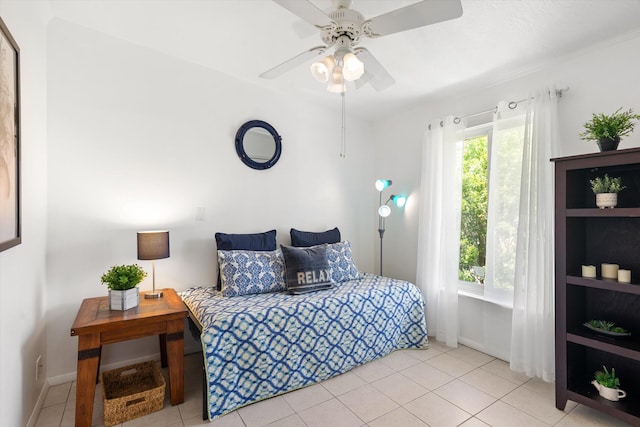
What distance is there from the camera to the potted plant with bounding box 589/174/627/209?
188 centimetres

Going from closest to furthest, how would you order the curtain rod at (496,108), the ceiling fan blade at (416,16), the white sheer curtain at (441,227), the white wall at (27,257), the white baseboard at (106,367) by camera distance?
the ceiling fan blade at (416,16) → the white wall at (27,257) → the white baseboard at (106,367) → the curtain rod at (496,108) → the white sheer curtain at (441,227)

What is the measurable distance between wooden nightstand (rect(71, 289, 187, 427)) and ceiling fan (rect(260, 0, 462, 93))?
5.64 ft

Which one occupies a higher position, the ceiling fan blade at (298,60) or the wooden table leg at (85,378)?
the ceiling fan blade at (298,60)

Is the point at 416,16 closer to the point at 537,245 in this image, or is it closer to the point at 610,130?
the point at 610,130

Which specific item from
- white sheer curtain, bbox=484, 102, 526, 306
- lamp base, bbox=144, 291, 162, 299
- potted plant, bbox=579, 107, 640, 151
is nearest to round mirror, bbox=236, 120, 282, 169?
lamp base, bbox=144, 291, 162, 299

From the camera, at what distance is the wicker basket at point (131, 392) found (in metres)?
1.90

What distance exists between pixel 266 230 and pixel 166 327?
142 centimetres

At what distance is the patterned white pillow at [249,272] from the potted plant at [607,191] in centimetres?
233

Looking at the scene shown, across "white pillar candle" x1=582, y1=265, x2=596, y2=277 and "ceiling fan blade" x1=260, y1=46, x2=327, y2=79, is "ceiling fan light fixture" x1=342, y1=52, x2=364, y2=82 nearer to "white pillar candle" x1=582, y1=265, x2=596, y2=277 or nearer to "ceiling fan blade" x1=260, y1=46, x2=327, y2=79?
"ceiling fan blade" x1=260, y1=46, x2=327, y2=79

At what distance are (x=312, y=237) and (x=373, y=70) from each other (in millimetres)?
1870

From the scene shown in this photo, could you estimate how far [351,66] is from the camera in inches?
67.3

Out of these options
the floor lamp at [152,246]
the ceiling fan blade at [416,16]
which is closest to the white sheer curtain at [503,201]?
the ceiling fan blade at [416,16]

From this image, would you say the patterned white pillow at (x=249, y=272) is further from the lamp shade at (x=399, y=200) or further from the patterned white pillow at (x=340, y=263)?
the lamp shade at (x=399, y=200)

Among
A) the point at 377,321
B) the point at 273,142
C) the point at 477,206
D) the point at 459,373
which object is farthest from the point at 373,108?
the point at 459,373
